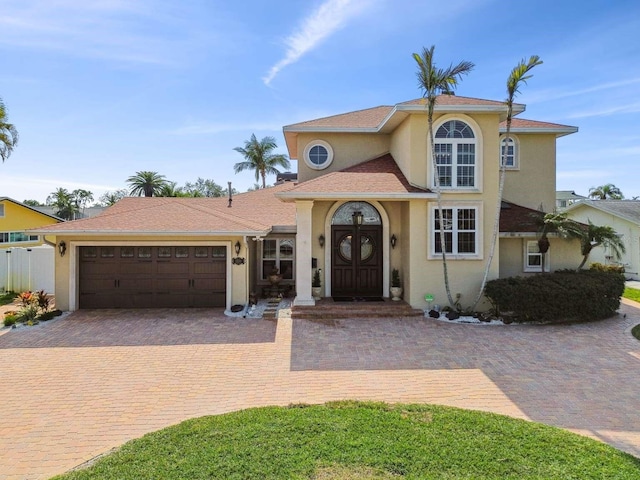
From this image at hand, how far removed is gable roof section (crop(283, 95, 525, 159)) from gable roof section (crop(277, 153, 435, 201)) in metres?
2.15

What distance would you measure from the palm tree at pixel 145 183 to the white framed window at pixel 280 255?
30.6 metres

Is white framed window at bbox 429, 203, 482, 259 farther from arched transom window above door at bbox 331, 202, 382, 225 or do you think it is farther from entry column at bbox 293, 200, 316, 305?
entry column at bbox 293, 200, 316, 305

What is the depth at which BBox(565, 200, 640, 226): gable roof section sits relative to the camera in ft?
71.3

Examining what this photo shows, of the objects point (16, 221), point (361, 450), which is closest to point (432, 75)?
point (361, 450)

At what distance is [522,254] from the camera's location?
13656 mm

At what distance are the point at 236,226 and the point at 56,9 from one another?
7.22m

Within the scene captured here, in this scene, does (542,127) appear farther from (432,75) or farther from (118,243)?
(118,243)

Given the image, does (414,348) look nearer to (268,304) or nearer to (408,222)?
(408,222)

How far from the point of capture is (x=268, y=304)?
43.4 feet

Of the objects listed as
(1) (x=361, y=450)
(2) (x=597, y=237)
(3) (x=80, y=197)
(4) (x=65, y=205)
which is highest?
(3) (x=80, y=197)

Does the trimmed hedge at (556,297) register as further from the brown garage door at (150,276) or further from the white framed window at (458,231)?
the brown garage door at (150,276)

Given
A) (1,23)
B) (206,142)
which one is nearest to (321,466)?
(1,23)

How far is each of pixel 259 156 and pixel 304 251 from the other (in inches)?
1249

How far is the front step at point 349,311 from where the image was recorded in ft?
38.8
